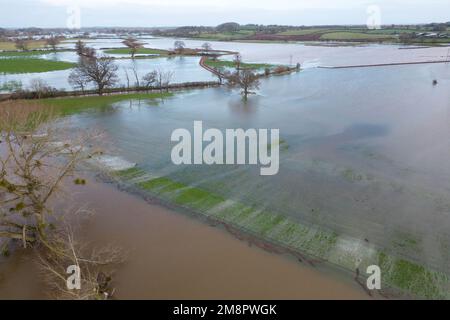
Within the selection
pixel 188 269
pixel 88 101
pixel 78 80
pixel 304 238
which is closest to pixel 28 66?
pixel 78 80

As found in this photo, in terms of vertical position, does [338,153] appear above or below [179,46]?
below

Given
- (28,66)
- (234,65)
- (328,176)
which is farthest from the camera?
(234,65)

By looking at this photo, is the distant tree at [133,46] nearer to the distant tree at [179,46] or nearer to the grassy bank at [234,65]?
the distant tree at [179,46]

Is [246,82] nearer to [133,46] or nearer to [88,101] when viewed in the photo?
[88,101]

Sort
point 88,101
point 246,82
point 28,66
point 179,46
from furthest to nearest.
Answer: point 179,46
point 28,66
point 246,82
point 88,101

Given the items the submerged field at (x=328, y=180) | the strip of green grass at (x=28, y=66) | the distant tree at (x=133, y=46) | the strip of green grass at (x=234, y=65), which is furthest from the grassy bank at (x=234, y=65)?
the submerged field at (x=328, y=180)

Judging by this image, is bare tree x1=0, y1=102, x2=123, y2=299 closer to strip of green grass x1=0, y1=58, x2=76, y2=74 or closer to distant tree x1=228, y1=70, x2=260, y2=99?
distant tree x1=228, y1=70, x2=260, y2=99

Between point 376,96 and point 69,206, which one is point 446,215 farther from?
point 376,96

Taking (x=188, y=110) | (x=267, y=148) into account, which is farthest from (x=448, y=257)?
(x=188, y=110)
